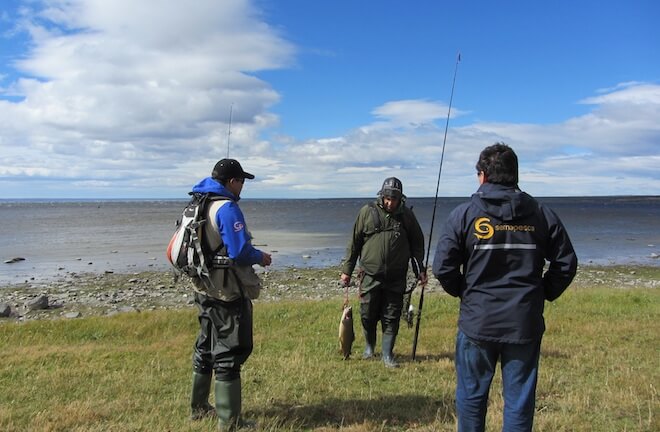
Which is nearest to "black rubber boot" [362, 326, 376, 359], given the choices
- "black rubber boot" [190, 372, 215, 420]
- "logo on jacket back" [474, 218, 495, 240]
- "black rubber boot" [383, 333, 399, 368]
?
"black rubber boot" [383, 333, 399, 368]

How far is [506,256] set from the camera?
347 centimetres

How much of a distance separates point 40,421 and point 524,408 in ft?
13.6

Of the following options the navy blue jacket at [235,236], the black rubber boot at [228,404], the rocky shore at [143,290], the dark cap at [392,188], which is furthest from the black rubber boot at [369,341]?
the rocky shore at [143,290]

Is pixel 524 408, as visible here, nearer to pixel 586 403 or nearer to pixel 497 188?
pixel 497 188

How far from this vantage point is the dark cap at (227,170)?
14.8 ft

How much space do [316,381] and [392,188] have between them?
2522mm

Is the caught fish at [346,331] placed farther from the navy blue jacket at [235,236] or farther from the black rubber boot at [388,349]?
the navy blue jacket at [235,236]

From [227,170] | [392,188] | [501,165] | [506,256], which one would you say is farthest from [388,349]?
[501,165]

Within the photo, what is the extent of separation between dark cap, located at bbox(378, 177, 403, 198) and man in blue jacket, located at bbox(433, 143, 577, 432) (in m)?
2.92

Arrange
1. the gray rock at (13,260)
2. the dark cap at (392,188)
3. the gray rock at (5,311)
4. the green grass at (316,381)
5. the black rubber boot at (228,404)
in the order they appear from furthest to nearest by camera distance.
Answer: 1. the gray rock at (13,260)
2. the gray rock at (5,311)
3. the dark cap at (392,188)
4. the green grass at (316,381)
5. the black rubber boot at (228,404)

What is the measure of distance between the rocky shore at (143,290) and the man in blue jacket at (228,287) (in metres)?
10.9

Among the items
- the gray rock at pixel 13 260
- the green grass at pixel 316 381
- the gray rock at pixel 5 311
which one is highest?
the green grass at pixel 316 381

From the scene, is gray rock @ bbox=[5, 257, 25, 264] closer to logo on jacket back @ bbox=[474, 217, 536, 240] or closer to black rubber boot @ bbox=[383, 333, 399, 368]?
black rubber boot @ bbox=[383, 333, 399, 368]

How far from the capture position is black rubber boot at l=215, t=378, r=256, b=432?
→ 176 inches
